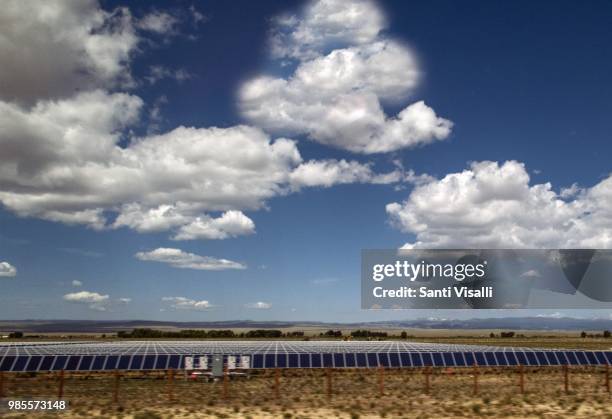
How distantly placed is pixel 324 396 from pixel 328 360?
1102 cm

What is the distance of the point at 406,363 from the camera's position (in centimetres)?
5762

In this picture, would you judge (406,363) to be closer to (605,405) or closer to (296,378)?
(296,378)

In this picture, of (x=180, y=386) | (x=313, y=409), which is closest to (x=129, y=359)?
(x=180, y=386)

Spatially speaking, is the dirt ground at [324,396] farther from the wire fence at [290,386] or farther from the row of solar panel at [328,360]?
the row of solar panel at [328,360]

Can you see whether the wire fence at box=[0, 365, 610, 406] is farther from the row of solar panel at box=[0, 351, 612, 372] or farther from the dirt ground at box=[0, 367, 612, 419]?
the row of solar panel at box=[0, 351, 612, 372]

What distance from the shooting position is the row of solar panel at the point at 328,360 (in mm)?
52219

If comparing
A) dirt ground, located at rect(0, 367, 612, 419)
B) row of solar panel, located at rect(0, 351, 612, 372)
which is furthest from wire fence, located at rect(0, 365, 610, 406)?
row of solar panel, located at rect(0, 351, 612, 372)

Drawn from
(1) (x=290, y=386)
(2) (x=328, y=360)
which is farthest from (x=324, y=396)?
(2) (x=328, y=360)

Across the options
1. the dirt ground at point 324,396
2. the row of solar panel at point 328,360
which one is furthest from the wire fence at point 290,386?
the row of solar panel at point 328,360

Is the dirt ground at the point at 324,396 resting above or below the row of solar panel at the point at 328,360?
below

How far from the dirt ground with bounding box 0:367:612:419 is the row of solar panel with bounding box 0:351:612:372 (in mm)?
1406

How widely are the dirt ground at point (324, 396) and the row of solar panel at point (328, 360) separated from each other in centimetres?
141

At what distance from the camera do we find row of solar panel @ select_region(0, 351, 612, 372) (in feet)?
171

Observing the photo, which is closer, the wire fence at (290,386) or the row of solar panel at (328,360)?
the wire fence at (290,386)
